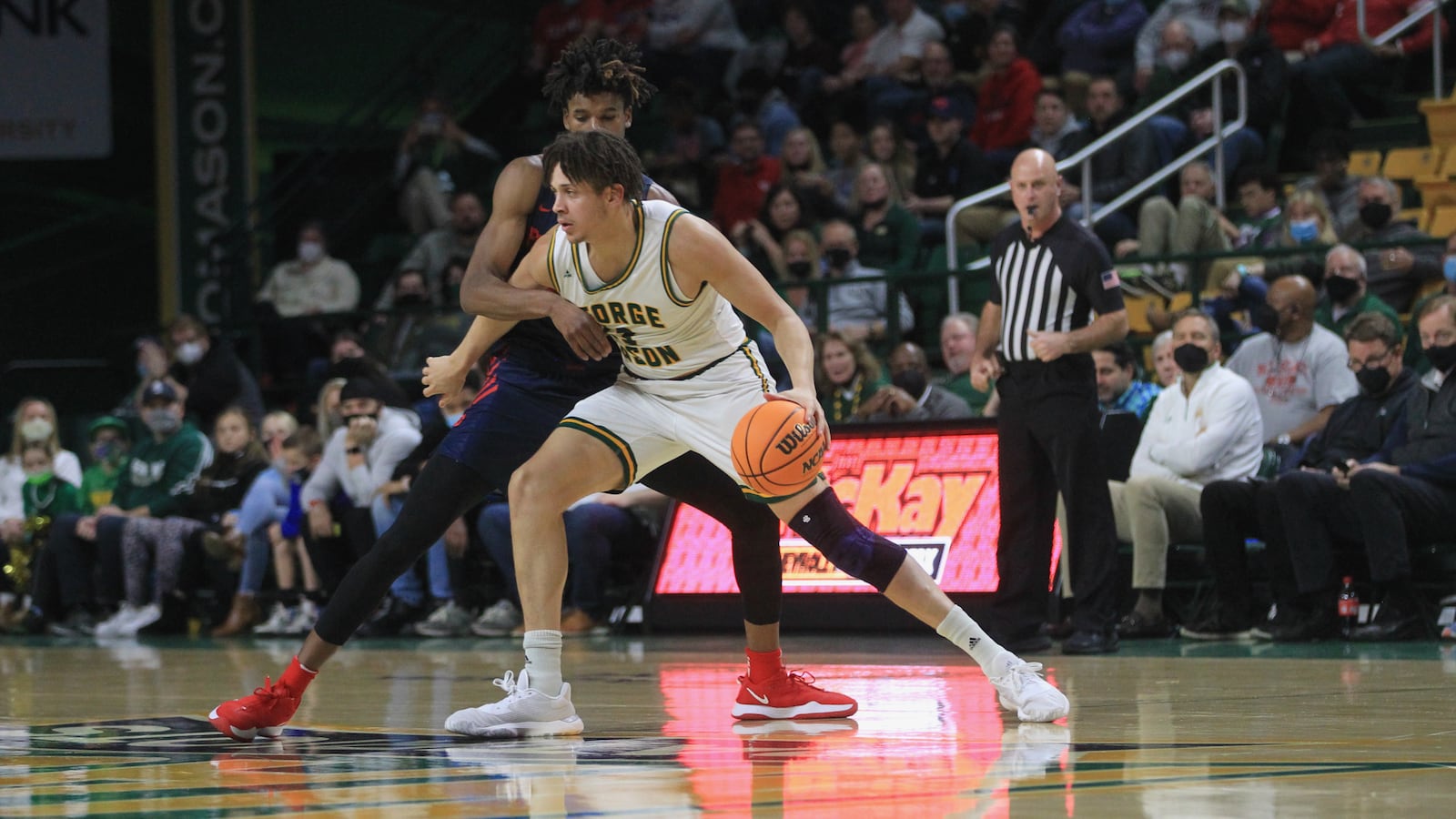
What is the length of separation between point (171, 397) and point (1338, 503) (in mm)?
7945

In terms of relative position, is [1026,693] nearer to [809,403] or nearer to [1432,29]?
[809,403]

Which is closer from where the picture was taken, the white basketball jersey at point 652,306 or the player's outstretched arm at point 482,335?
the white basketball jersey at point 652,306

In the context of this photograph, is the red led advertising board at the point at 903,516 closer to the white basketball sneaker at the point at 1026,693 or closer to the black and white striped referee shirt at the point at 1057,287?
the black and white striped referee shirt at the point at 1057,287

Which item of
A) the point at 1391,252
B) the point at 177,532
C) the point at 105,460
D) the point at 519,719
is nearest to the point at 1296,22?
the point at 1391,252

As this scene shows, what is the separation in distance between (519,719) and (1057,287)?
3.94 metres

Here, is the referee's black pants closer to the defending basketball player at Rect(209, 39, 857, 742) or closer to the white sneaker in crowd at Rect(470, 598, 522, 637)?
the defending basketball player at Rect(209, 39, 857, 742)

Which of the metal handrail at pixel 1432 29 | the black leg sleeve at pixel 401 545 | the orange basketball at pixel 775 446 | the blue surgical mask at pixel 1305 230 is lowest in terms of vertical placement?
the black leg sleeve at pixel 401 545

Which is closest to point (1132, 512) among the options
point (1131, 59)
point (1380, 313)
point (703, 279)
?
point (1380, 313)

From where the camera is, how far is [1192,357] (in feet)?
29.9

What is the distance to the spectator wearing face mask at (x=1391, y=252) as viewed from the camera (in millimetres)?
10156

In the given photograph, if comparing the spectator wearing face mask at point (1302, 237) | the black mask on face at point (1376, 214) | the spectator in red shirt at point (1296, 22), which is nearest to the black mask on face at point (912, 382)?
the spectator wearing face mask at point (1302, 237)

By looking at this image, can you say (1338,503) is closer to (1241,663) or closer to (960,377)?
(1241,663)

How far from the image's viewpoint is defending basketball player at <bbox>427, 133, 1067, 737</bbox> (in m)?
4.91

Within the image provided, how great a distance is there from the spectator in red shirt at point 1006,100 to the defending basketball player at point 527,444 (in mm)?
8996
